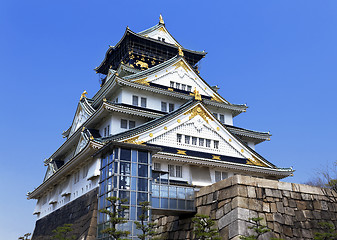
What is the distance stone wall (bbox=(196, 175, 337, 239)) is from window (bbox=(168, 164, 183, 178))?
688 centimetres

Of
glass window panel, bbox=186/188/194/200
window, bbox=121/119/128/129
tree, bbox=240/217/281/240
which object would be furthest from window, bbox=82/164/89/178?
tree, bbox=240/217/281/240

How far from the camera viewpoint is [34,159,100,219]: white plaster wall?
94.8 feet

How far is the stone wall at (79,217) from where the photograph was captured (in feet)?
85.6

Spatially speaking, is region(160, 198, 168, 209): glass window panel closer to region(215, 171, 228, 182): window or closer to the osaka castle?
the osaka castle

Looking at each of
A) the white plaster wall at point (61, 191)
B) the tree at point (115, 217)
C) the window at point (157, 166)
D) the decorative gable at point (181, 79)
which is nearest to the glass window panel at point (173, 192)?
the tree at point (115, 217)

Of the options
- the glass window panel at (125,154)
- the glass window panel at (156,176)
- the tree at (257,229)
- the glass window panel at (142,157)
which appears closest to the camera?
the tree at (257,229)

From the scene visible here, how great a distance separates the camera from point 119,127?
32312 millimetres

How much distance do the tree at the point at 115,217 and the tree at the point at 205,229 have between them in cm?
383

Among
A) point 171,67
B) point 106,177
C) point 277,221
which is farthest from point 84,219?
point 171,67

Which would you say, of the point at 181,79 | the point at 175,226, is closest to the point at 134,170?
the point at 175,226

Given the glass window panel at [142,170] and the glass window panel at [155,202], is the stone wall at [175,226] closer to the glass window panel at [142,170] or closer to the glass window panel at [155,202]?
the glass window panel at [155,202]

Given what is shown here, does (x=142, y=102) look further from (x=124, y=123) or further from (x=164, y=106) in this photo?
(x=124, y=123)

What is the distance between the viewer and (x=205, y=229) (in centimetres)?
2134

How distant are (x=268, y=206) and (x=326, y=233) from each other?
314cm
